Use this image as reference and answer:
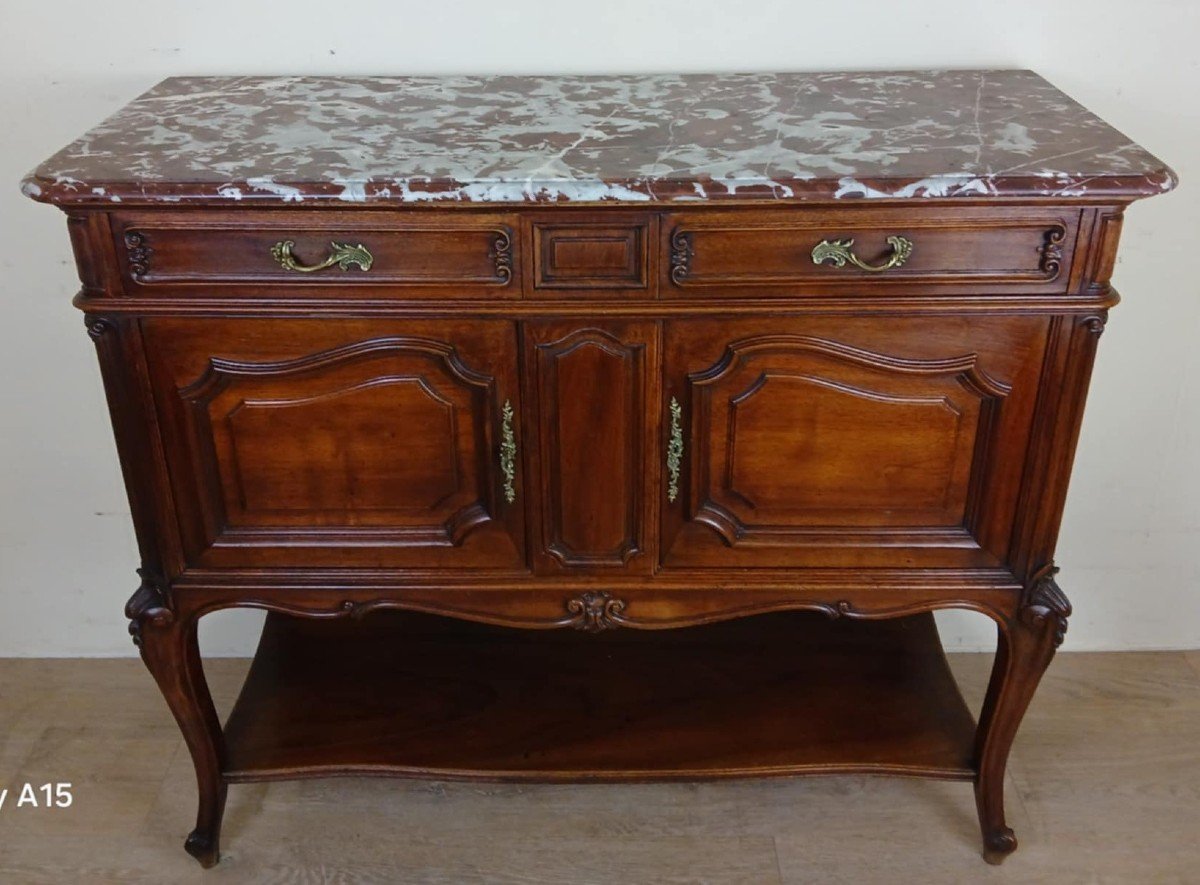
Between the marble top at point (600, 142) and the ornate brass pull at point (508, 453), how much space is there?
0.26 metres

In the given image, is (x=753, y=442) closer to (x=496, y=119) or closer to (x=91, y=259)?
(x=496, y=119)

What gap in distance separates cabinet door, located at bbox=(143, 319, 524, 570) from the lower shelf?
385 millimetres

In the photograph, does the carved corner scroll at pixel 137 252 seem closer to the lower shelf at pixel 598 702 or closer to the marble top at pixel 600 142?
the marble top at pixel 600 142

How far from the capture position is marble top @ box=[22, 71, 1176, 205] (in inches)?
46.4

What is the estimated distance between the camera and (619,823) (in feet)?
5.80

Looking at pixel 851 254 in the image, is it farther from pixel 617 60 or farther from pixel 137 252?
pixel 137 252

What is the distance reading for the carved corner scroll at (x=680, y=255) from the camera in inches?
47.9

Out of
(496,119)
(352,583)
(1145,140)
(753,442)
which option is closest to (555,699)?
(352,583)

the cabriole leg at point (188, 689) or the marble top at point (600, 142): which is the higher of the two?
the marble top at point (600, 142)

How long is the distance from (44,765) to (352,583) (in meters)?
0.81

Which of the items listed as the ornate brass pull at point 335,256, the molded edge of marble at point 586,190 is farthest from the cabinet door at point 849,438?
the ornate brass pull at point 335,256

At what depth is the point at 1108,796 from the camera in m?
1.80

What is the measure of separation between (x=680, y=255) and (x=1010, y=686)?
0.76 m

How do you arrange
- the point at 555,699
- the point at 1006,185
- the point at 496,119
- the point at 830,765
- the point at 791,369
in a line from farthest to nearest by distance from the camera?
the point at 555,699 < the point at 830,765 < the point at 496,119 < the point at 791,369 < the point at 1006,185
